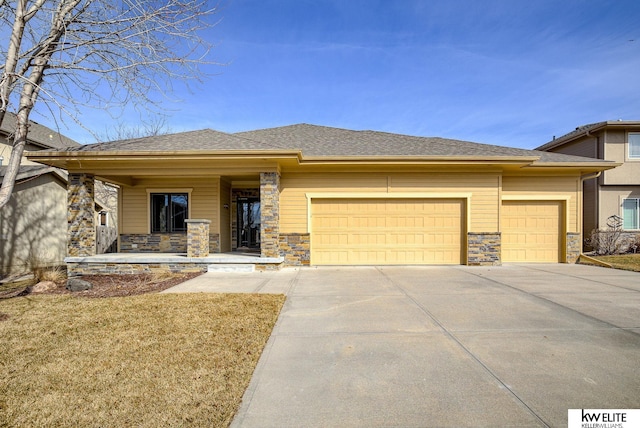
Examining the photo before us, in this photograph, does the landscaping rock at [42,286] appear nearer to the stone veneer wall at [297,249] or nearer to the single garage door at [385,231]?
the stone veneer wall at [297,249]

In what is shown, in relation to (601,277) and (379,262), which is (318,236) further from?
(601,277)

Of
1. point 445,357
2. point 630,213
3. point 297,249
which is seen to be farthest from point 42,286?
point 630,213

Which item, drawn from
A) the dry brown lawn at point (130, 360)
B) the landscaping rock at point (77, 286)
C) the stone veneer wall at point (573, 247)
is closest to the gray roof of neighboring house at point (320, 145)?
the stone veneer wall at point (573, 247)

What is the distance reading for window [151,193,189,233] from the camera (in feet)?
37.5

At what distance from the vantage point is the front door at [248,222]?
1254cm

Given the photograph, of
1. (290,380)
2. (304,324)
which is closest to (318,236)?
(304,324)

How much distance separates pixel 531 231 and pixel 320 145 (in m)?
7.87

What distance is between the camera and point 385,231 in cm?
999

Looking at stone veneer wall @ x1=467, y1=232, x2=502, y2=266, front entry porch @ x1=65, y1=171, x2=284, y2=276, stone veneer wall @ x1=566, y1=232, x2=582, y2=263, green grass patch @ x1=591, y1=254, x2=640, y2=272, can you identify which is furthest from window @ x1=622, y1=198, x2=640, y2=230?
front entry porch @ x1=65, y1=171, x2=284, y2=276

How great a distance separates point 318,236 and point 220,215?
3841 millimetres

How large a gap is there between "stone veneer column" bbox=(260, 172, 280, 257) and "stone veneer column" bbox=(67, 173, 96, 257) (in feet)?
17.7

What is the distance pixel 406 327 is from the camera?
14.3 ft

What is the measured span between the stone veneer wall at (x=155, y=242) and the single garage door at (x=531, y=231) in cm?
1139

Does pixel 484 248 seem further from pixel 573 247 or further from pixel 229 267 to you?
pixel 229 267
